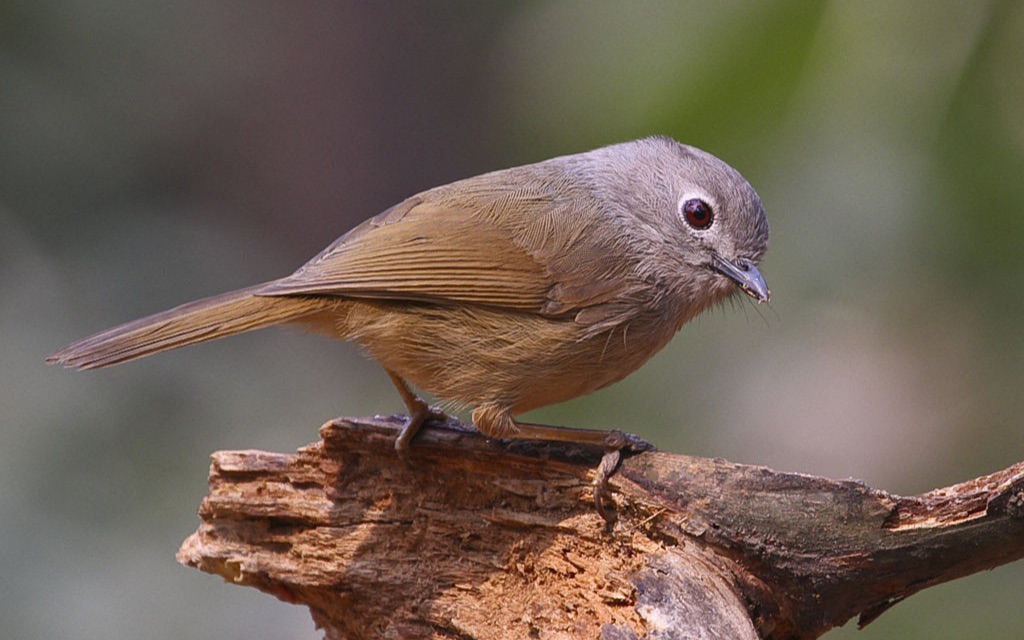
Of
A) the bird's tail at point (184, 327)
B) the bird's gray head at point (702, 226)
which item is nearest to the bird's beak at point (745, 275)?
the bird's gray head at point (702, 226)

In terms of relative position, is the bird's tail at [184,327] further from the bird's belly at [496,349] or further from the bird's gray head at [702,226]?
the bird's gray head at [702,226]

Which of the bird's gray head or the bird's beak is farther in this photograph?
the bird's gray head

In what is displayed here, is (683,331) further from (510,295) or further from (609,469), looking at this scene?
(609,469)

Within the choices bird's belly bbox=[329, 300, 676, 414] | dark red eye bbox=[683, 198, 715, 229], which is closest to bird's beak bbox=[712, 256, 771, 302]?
dark red eye bbox=[683, 198, 715, 229]

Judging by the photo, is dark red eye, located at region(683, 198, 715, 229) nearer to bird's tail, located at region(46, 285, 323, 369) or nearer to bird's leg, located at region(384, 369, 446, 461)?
bird's leg, located at region(384, 369, 446, 461)

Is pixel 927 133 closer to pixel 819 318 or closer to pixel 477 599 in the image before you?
pixel 819 318

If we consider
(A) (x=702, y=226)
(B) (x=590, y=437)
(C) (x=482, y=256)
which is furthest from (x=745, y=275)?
(C) (x=482, y=256)

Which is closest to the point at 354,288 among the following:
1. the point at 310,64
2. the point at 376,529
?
the point at 376,529
